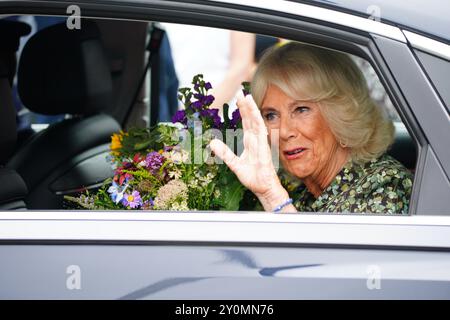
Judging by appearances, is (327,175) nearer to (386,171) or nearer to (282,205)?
(386,171)

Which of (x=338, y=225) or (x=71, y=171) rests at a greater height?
(x=71, y=171)

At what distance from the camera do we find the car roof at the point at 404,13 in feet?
8.05

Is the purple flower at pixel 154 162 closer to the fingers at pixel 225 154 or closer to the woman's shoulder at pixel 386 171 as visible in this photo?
the fingers at pixel 225 154

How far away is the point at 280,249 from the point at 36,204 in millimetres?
1586

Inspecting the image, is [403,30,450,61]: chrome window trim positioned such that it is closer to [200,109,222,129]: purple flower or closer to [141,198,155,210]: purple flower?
[200,109,222,129]: purple flower

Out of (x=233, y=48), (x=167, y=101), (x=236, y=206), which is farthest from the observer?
(x=167, y=101)

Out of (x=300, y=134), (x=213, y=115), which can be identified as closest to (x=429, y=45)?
(x=300, y=134)

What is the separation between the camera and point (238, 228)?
7.93 ft

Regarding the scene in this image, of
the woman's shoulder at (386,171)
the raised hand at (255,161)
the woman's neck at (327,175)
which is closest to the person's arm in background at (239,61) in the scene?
the woman's neck at (327,175)

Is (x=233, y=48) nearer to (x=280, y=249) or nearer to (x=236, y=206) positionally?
(x=236, y=206)

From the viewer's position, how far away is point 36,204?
3730 mm

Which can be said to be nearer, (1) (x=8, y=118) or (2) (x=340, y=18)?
(2) (x=340, y=18)

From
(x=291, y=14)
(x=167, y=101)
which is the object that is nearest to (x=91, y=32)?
(x=167, y=101)

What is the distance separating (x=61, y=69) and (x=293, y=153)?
158cm
